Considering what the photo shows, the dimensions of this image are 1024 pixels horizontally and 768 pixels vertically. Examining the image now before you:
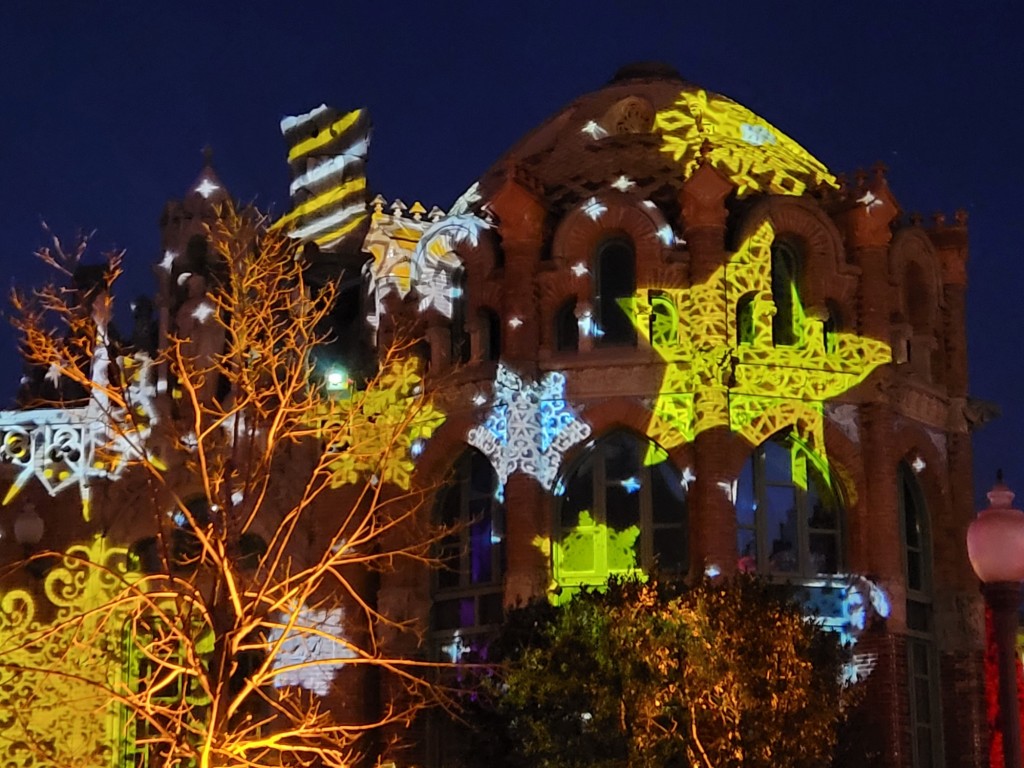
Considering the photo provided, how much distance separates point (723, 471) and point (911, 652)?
13.7 ft

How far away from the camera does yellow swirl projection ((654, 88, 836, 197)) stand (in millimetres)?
26938

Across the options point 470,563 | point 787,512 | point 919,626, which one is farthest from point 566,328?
point 919,626

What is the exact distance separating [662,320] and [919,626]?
609cm

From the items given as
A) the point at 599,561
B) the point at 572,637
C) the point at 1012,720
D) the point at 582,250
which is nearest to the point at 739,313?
the point at 582,250

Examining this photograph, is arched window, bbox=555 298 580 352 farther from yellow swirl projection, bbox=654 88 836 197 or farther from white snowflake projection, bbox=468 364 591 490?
yellow swirl projection, bbox=654 88 836 197

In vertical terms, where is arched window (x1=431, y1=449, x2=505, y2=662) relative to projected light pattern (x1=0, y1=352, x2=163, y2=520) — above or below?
below

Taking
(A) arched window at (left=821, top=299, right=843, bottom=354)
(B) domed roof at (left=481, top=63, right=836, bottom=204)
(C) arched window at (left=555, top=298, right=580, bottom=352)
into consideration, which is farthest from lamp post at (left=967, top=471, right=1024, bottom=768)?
(B) domed roof at (left=481, top=63, right=836, bottom=204)

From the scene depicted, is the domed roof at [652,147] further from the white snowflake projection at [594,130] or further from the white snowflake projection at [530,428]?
the white snowflake projection at [530,428]

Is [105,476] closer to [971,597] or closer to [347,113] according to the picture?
[347,113]

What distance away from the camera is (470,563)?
84.4 ft

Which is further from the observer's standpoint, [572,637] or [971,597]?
[971,597]

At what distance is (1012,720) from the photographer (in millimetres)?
10734

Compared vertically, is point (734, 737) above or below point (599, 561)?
below

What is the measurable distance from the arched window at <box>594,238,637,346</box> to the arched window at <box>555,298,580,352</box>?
0.40 metres
